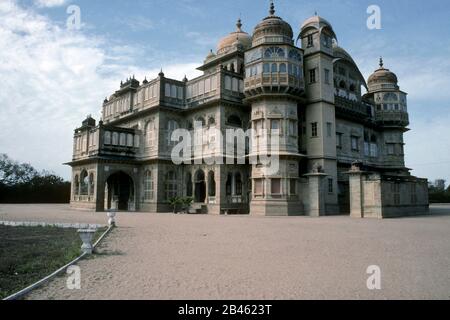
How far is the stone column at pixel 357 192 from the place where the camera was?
2469 cm

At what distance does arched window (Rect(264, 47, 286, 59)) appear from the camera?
27656 mm

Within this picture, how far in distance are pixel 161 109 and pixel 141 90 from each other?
4.92 meters

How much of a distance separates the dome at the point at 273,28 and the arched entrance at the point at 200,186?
1266 centimetres

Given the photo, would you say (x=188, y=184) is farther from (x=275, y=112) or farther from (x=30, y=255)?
(x=30, y=255)

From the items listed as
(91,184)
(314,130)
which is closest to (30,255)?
(314,130)

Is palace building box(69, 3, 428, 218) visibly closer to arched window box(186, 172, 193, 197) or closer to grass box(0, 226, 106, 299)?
arched window box(186, 172, 193, 197)

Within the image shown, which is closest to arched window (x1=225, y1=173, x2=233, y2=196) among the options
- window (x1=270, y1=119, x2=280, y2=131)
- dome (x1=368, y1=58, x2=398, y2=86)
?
window (x1=270, y1=119, x2=280, y2=131)

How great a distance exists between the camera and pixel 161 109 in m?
32.5

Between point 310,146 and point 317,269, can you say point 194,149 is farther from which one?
point 317,269

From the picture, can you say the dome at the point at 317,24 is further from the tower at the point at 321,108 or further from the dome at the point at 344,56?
the dome at the point at 344,56

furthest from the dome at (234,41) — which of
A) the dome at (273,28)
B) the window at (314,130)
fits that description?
the window at (314,130)

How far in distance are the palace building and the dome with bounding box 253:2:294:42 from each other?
9 centimetres

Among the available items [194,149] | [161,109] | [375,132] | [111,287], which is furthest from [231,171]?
[111,287]

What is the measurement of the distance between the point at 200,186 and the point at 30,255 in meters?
24.6
